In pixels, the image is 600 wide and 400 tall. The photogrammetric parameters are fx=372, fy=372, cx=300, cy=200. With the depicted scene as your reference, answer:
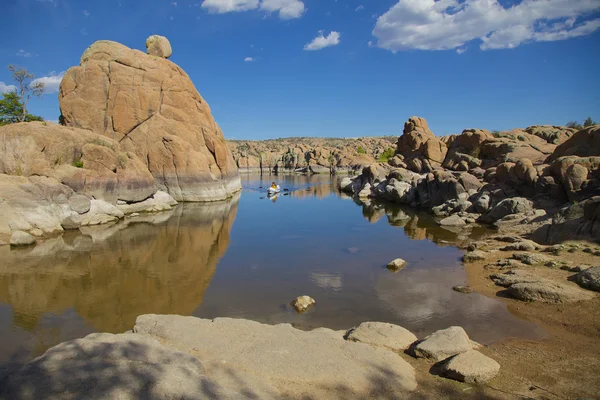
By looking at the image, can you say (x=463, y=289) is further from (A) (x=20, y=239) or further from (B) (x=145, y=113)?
(B) (x=145, y=113)

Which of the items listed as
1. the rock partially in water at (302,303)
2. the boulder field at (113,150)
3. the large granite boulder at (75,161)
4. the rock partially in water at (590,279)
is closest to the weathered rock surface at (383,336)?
the rock partially in water at (302,303)

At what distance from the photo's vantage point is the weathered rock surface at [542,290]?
1052 centimetres

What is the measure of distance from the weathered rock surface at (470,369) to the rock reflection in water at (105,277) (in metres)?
7.91

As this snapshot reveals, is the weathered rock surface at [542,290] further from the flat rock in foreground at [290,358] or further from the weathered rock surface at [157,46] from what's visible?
the weathered rock surface at [157,46]

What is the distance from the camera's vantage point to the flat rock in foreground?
5750 mm

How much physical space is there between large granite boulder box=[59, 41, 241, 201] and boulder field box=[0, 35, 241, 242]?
0.09 meters

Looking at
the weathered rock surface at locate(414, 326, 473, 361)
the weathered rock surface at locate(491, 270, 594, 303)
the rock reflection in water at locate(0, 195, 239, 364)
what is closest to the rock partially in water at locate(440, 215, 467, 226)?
the weathered rock surface at locate(491, 270, 594, 303)

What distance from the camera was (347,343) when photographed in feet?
23.7

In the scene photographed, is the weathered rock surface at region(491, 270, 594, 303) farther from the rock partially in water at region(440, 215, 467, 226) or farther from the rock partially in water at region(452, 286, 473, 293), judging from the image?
the rock partially in water at region(440, 215, 467, 226)

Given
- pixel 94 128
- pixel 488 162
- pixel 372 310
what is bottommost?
pixel 372 310

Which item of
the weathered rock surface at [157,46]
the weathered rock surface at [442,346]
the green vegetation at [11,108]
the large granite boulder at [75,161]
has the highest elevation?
the weathered rock surface at [157,46]

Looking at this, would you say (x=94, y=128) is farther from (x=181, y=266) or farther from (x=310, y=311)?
(x=310, y=311)

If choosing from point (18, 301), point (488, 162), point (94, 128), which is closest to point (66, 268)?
point (18, 301)

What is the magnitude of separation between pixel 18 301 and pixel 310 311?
31.9 feet
